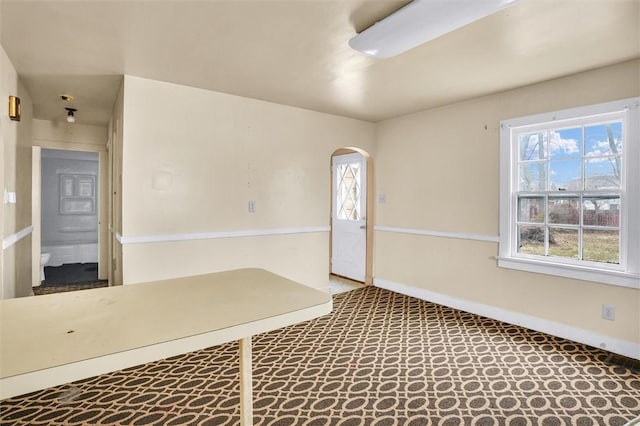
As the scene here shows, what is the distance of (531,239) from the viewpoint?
11.5 feet

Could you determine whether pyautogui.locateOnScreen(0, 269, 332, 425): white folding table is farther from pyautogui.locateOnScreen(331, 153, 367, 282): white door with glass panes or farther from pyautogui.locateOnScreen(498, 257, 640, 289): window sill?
pyautogui.locateOnScreen(331, 153, 367, 282): white door with glass panes

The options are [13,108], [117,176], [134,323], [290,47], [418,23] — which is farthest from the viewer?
[117,176]

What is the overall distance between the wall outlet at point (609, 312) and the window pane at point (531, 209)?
91 centimetres

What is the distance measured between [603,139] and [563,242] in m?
0.98

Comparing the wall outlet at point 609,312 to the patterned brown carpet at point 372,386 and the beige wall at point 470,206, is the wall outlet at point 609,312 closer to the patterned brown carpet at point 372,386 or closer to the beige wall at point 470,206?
the beige wall at point 470,206

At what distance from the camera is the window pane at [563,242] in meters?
3.19

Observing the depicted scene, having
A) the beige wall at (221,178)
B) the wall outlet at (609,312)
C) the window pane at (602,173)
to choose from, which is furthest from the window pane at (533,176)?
the beige wall at (221,178)

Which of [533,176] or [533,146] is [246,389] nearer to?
[533,176]

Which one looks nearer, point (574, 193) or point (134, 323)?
point (134, 323)

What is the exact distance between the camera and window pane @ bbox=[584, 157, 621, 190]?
9.63 feet

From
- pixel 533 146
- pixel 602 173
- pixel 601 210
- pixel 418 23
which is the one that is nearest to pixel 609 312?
pixel 601 210

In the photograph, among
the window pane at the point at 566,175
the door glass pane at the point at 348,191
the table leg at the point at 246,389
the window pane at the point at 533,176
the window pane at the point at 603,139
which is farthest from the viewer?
the door glass pane at the point at 348,191

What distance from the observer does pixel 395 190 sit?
4.82 meters

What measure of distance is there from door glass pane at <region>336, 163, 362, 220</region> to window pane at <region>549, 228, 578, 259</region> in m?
2.61
